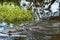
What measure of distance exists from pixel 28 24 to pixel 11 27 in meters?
0.23

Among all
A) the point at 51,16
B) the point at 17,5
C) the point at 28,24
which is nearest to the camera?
the point at 17,5

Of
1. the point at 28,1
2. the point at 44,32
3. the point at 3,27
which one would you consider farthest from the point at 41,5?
the point at 3,27

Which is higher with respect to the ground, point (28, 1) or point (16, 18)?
point (28, 1)

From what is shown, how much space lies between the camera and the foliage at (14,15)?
8.29ft

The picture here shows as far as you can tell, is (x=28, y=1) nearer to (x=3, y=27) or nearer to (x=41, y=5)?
(x=41, y=5)

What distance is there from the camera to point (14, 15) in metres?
2.57

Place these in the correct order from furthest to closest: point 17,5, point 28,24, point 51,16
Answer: point 51,16 → point 28,24 → point 17,5

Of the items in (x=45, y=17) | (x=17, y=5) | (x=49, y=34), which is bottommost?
(x=49, y=34)

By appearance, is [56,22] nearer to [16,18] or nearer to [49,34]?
[49,34]

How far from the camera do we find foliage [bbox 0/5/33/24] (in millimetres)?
2525

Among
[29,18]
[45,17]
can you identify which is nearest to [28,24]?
[29,18]

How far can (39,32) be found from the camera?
2.65 m

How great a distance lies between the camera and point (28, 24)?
269 centimetres

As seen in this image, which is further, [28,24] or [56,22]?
[56,22]
